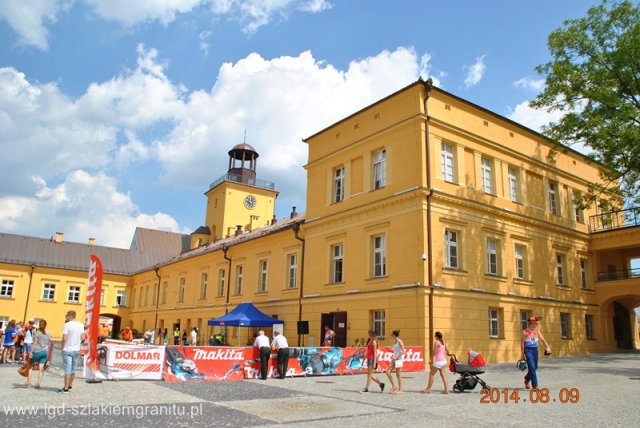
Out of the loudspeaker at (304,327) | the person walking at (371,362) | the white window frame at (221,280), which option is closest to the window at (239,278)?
the white window frame at (221,280)

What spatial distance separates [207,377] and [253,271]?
1609cm

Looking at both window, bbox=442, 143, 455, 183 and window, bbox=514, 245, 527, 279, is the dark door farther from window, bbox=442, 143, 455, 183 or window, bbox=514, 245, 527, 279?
window, bbox=442, 143, 455, 183

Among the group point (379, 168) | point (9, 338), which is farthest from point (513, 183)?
point (9, 338)

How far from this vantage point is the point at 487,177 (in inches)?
912

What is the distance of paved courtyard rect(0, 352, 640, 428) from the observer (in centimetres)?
825

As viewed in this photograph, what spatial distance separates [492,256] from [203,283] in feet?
74.8

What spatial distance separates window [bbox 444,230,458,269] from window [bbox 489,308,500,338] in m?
2.96

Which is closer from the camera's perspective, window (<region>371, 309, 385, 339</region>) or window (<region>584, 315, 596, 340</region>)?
window (<region>371, 309, 385, 339</region>)

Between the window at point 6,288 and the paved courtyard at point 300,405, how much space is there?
129ft

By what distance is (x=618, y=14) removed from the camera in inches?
859

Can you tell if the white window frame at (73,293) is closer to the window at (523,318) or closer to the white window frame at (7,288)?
the white window frame at (7,288)

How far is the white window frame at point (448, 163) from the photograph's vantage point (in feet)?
70.3

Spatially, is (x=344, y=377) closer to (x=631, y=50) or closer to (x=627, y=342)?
(x=631, y=50)

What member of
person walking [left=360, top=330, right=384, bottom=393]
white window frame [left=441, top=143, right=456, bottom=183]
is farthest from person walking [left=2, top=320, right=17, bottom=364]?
white window frame [left=441, top=143, right=456, bottom=183]
